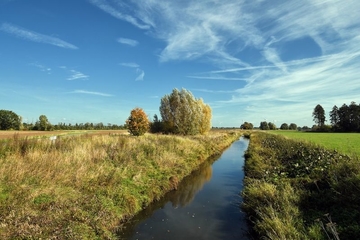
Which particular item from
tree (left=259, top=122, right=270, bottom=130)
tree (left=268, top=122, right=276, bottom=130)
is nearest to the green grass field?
tree (left=268, top=122, right=276, bottom=130)

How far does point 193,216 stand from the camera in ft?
31.3

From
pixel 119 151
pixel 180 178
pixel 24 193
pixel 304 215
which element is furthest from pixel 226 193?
pixel 24 193

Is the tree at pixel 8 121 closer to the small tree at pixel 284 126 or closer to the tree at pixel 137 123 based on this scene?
the tree at pixel 137 123

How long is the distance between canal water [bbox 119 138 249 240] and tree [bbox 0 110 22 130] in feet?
293

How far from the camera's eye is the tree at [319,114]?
112 metres

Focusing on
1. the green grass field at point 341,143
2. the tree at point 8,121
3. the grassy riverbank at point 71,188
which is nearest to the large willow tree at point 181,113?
the green grass field at point 341,143

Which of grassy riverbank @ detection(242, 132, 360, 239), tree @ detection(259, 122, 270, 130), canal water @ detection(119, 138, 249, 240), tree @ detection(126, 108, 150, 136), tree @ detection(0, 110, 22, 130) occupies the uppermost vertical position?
tree @ detection(259, 122, 270, 130)

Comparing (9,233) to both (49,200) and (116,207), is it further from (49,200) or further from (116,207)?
(116,207)

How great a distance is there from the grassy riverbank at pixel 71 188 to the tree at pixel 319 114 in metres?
116

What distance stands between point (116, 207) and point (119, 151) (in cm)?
647

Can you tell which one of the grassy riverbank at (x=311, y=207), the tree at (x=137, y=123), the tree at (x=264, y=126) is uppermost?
the tree at (x=264, y=126)

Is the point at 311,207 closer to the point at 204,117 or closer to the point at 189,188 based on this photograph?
the point at 189,188

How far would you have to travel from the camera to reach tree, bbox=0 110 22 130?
8275 cm

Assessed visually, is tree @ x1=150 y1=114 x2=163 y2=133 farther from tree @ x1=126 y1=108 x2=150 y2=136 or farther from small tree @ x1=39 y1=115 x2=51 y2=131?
small tree @ x1=39 y1=115 x2=51 y2=131
